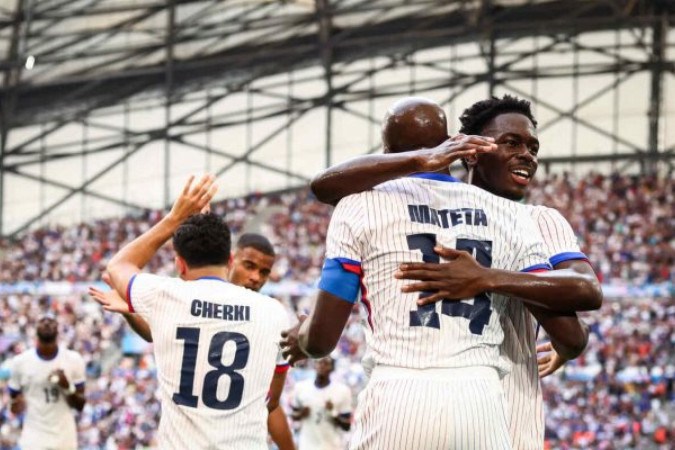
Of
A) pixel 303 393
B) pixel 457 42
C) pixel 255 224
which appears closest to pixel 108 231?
pixel 255 224

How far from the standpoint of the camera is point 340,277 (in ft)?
11.0

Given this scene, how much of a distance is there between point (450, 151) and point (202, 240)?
5.45 ft

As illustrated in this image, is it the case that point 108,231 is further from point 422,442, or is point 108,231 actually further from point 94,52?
point 422,442

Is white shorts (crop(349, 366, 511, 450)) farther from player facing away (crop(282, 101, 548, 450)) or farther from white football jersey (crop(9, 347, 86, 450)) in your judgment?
white football jersey (crop(9, 347, 86, 450))

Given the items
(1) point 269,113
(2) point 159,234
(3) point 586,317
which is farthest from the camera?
(1) point 269,113

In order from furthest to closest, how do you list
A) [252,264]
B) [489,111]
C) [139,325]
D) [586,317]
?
[586,317], [252,264], [139,325], [489,111]

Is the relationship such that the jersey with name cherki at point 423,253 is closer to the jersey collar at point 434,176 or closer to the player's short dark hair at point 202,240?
the jersey collar at point 434,176

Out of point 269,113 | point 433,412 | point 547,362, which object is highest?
point 269,113

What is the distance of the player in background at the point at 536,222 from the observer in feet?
10.8

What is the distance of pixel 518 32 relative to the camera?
33.4 metres

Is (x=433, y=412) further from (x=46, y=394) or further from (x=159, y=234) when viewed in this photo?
(x=46, y=394)

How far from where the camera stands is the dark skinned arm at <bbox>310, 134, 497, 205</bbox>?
3279 millimetres

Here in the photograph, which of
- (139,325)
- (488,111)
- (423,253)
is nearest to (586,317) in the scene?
(139,325)

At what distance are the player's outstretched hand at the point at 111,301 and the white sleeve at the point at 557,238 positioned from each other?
1.84 m
